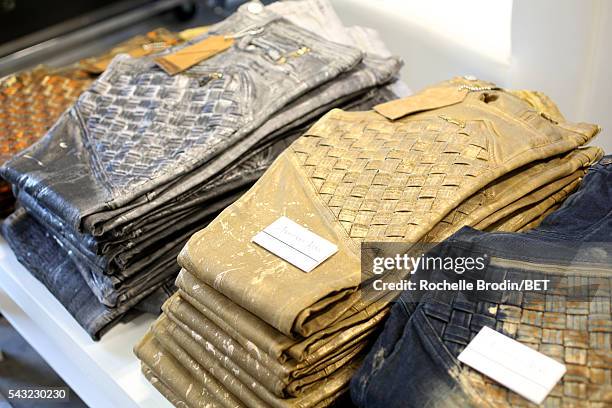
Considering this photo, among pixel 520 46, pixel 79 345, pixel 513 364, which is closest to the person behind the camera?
pixel 513 364

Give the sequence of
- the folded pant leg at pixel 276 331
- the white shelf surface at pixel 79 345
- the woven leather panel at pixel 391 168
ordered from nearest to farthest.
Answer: the folded pant leg at pixel 276 331, the woven leather panel at pixel 391 168, the white shelf surface at pixel 79 345

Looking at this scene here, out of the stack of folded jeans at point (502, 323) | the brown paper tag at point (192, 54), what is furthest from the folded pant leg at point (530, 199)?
the brown paper tag at point (192, 54)

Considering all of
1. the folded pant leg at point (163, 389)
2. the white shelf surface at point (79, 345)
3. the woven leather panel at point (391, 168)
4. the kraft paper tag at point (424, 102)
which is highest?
the kraft paper tag at point (424, 102)

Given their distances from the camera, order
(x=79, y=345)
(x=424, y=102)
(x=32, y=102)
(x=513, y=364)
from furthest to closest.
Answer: (x=32, y=102), (x=79, y=345), (x=424, y=102), (x=513, y=364)

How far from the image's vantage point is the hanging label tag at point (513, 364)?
0.81 m

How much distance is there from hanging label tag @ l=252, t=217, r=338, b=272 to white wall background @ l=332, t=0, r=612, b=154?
72 centimetres

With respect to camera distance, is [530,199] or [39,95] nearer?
[530,199]

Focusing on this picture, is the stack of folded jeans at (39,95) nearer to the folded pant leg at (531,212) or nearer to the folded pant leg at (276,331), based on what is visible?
the folded pant leg at (276,331)

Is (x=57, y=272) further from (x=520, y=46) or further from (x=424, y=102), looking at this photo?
(x=520, y=46)

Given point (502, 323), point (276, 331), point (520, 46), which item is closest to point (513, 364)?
point (502, 323)

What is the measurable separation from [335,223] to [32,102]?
40.0 inches

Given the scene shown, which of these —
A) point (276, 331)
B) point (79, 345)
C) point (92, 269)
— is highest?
point (276, 331)

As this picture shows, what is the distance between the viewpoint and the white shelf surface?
1.26m

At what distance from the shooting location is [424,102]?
47.9 inches
